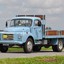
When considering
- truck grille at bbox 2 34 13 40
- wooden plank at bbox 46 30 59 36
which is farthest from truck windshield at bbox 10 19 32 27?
wooden plank at bbox 46 30 59 36

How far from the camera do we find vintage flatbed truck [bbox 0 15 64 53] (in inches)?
984

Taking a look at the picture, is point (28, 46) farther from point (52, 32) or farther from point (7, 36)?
point (52, 32)

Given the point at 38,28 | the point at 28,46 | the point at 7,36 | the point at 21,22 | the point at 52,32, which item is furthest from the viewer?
the point at 52,32

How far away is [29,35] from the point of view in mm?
25375

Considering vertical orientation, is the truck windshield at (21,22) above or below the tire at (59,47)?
above

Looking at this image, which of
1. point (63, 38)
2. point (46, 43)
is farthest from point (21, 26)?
point (63, 38)

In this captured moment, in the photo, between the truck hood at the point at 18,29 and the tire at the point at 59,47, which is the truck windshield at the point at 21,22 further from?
the tire at the point at 59,47

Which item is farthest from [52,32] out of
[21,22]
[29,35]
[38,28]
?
[29,35]

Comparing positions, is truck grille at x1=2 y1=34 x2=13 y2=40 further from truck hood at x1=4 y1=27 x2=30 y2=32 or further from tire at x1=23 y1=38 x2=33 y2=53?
tire at x1=23 y1=38 x2=33 y2=53

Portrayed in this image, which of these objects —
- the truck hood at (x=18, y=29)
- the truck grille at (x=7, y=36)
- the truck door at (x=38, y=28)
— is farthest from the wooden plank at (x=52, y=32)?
the truck grille at (x=7, y=36)

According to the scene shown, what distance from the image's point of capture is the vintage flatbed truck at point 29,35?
24984mm

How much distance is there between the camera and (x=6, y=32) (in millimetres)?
25406

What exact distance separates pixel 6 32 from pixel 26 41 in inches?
58.2

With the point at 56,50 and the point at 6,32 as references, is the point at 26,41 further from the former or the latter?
the point at 56,50
